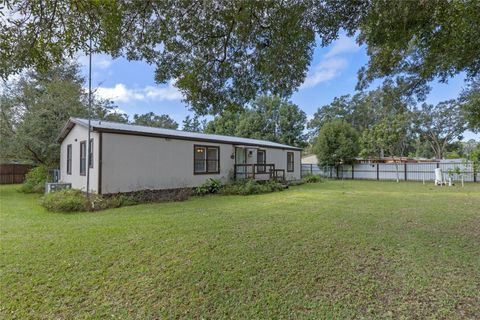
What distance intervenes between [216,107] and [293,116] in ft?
89.5

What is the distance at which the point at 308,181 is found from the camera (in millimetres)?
18328

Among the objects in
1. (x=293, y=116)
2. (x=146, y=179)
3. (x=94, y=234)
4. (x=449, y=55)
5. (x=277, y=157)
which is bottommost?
(x=94, y=234)

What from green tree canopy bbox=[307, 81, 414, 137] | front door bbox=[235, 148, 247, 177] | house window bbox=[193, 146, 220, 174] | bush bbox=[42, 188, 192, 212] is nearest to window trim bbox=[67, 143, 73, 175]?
bush bbox=[42, 188, 192, 212]

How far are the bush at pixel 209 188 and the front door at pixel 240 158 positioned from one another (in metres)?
2.02

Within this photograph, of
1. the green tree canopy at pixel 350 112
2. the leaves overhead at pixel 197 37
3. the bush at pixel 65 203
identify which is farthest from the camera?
the green tree canopy at pixel 350 112

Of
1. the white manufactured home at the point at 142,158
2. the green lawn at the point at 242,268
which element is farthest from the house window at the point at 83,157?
the green lawn at the point at 242,268

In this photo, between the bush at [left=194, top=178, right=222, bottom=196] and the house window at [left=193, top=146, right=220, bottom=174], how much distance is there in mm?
673

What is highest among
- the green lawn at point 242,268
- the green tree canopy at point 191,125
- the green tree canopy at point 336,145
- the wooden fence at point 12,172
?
the green tree canopy at point 191,125

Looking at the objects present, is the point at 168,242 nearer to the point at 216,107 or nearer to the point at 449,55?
the point at 216,107

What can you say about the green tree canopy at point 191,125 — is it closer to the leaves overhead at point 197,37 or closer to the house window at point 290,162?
the house window at point 290,162

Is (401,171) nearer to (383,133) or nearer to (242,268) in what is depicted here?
(383,133)

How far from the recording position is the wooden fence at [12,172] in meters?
18.5

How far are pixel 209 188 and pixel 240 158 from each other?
3.58 metres

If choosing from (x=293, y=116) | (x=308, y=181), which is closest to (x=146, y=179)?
(x=308, y=181)
